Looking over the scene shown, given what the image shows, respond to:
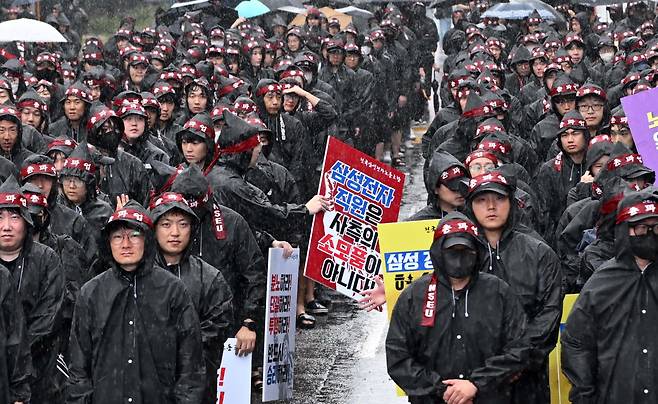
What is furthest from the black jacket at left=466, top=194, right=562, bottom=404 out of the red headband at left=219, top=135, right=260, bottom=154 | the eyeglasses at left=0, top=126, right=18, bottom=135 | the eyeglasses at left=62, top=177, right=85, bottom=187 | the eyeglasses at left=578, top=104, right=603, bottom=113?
the eyeglasses at left=0, top=126, right=18, bottom=135

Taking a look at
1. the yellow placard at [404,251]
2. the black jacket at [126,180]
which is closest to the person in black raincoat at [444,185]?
the yellow placard at [404,251]

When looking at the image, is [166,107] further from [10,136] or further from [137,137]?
[10,136]

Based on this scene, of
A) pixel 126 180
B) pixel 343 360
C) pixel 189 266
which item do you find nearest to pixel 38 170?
pixel 126 180

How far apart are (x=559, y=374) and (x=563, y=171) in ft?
13.3

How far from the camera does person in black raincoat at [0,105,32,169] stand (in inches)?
534

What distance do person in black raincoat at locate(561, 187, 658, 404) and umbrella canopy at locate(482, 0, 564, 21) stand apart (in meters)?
17.9

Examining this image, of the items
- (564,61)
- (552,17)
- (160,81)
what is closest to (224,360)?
(160,81)

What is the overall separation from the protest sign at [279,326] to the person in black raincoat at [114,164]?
190 centimetres

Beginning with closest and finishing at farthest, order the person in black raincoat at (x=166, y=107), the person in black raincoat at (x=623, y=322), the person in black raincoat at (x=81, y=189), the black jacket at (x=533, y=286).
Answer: the person in black raincoat at (x=623, y=322), the black jacket at (x=533, y=286), the person in black raincoat at (x=81, y=189), the person in black raincoat at (x=166, y=107)

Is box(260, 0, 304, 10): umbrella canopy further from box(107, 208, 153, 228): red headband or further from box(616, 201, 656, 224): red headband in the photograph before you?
box(616, 201, 656, 224): red headband

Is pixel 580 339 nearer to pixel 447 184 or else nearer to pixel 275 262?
pixel 447 184

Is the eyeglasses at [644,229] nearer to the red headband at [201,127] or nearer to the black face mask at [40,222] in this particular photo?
the black face mask at [40,222]

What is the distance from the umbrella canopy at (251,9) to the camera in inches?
1035

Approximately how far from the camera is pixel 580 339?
8117 mm
